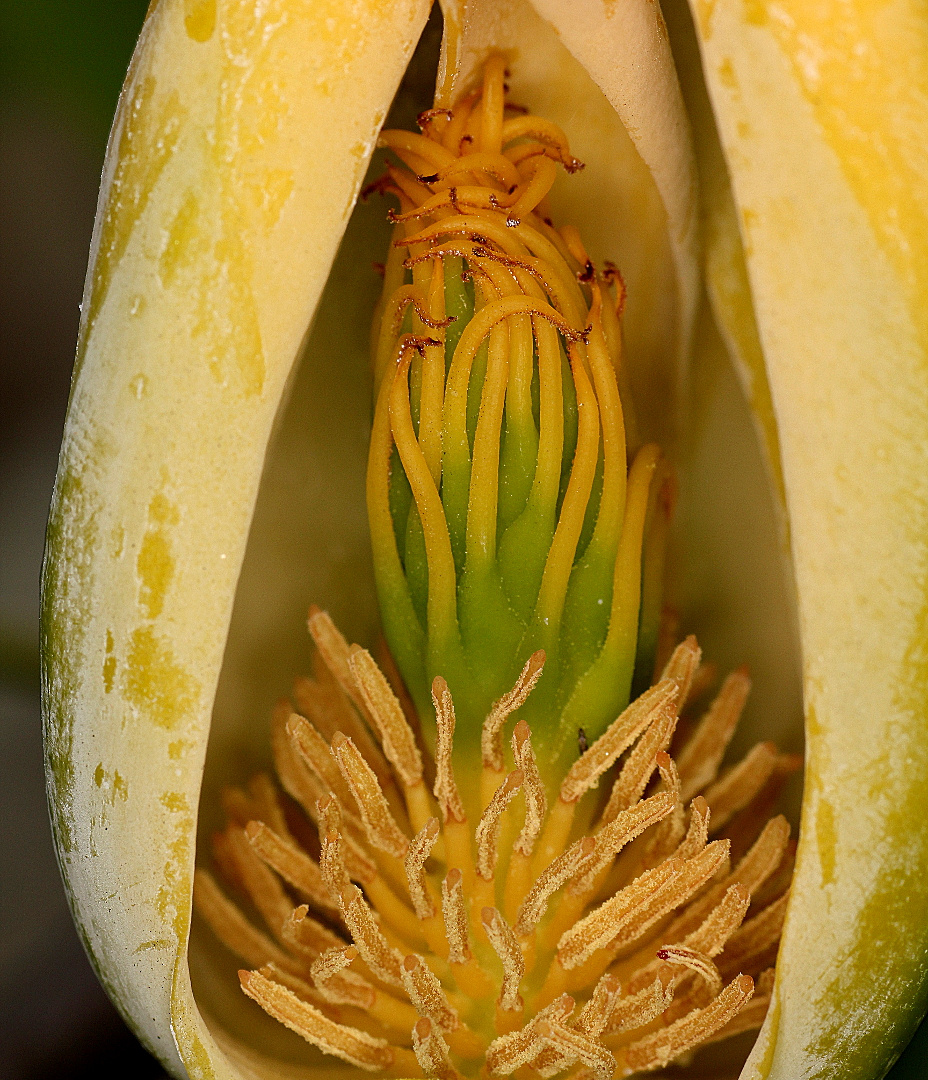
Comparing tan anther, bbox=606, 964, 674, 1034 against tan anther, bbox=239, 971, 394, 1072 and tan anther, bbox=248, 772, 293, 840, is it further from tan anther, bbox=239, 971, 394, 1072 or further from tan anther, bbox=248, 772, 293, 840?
tan anther, bbox=248, 772, 293, 840

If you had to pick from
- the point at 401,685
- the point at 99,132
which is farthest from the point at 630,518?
the point at 99,132

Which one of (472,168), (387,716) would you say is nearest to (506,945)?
(387,716)

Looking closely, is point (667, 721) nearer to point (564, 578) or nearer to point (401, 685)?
point (564, 578)

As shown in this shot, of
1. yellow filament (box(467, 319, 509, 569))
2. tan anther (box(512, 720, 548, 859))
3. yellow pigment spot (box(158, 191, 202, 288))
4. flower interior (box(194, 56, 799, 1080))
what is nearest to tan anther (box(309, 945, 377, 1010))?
flower interior (box(194, 56, 799, 1080))

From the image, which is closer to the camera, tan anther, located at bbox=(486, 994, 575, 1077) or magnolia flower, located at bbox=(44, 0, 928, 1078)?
magnolia flower, located at bbox=(44, 0, 928, 1078)

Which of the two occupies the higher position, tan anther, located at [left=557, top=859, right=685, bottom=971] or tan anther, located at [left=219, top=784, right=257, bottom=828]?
tan anther, located at [left=557, top=859, right=685, bottom=971]

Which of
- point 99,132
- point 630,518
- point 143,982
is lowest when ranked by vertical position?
point 143,982

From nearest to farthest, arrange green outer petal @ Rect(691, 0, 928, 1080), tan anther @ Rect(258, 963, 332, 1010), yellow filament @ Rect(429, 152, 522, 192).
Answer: green outer petal @ Rect(691, 0, 928, 1080)
yellow filament @ Rect(429, 152, 522, 192)
tan anther @ Rect(258, 963, 332, 1010)
